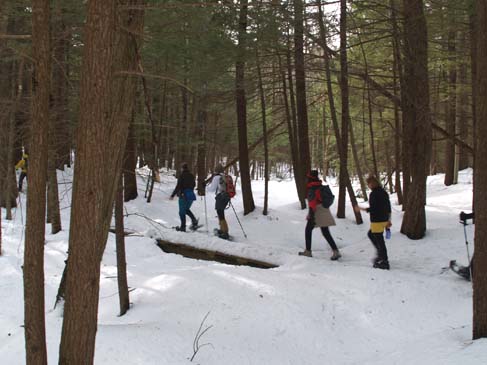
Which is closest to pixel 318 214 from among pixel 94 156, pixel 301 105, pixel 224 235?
pixel 224 235

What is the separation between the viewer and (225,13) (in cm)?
1173

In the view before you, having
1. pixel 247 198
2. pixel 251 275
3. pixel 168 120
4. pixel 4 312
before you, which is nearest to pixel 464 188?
pixel 247 198

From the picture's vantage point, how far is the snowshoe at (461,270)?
22.3 ft

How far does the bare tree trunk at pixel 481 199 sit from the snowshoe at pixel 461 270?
2.62 meters

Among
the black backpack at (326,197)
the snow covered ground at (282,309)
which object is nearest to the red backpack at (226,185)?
the snow covered ground at (282,309)

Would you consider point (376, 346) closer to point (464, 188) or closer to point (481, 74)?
point (481, 74)

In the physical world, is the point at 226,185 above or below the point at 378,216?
above

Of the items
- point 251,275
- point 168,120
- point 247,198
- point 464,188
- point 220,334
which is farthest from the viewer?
point 168,120

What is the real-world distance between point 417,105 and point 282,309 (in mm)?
5866

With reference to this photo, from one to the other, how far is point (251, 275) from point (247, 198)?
721cm

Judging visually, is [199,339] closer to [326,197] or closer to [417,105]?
[326,197]

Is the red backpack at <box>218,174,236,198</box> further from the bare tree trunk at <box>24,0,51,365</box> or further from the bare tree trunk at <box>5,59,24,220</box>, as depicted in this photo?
the bare tree trunk at <box>24,0,51,365</box>

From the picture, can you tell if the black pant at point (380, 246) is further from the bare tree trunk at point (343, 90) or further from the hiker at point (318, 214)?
the bare tree trunk at point (343, 90)

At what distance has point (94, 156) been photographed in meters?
2.83
